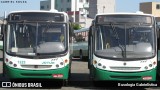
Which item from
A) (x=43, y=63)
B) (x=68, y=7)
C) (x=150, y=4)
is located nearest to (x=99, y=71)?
(x=43, y=63)

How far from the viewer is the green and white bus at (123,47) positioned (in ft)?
47.8

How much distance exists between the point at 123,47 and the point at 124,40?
279 millimetres

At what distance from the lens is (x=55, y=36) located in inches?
601

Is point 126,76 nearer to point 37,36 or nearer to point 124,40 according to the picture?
point 124,40

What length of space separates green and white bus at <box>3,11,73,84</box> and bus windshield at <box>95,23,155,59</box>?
3.92 feet

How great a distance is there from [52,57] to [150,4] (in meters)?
97.7

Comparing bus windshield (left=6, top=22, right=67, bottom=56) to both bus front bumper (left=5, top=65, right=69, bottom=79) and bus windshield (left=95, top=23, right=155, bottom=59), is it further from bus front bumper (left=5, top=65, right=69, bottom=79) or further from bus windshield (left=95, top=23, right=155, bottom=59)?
bus windshield (left=95, top=23, right=155, bottom=59)

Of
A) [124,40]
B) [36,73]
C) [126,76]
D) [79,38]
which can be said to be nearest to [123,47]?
[124,40]

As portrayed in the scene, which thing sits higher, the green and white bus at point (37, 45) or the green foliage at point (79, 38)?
the green and white bus at point (37, 45)

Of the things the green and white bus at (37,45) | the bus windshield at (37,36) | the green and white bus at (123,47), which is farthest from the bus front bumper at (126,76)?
the bus windshield at (37,36)

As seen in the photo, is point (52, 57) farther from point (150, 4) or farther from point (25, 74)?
point (150, 4)

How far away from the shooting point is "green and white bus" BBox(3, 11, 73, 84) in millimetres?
14688

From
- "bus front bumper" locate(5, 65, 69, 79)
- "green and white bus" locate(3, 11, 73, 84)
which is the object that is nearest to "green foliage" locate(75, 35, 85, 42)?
"green and white bus" locate(3, 11, 73, 84)

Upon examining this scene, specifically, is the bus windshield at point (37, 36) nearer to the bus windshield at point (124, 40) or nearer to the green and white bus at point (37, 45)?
the green and white bus at point (37, 45)
